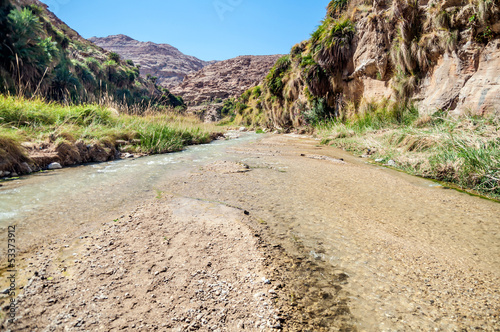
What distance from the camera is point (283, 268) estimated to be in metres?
1.10

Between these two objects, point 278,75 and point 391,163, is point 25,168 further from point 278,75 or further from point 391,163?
point 278,75

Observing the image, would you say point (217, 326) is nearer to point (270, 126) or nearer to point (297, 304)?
point (297, 304)

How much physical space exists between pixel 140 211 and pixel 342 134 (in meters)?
7.60

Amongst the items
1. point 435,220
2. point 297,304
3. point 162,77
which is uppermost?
point 162,77

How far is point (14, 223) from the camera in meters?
1.67

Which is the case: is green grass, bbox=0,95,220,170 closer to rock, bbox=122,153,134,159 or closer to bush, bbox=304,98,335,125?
rock, bbox=122,153,134,159

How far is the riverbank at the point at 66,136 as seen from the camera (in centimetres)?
352

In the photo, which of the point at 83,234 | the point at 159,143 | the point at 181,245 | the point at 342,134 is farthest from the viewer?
the point at 342,134

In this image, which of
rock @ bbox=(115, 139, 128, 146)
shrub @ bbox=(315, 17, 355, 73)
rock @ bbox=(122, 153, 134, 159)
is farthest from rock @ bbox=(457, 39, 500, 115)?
rock @ bbox=(115, 139, 128, 146)

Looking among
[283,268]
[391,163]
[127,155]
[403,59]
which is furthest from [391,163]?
[127,155]

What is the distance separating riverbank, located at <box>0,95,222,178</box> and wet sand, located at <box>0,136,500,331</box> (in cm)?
304

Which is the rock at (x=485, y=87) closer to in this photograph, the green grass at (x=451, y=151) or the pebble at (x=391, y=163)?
the green grass at (x=451, y=151)

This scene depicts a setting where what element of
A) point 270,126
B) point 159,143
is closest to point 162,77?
point 270,126

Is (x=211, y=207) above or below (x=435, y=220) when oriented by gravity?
above
